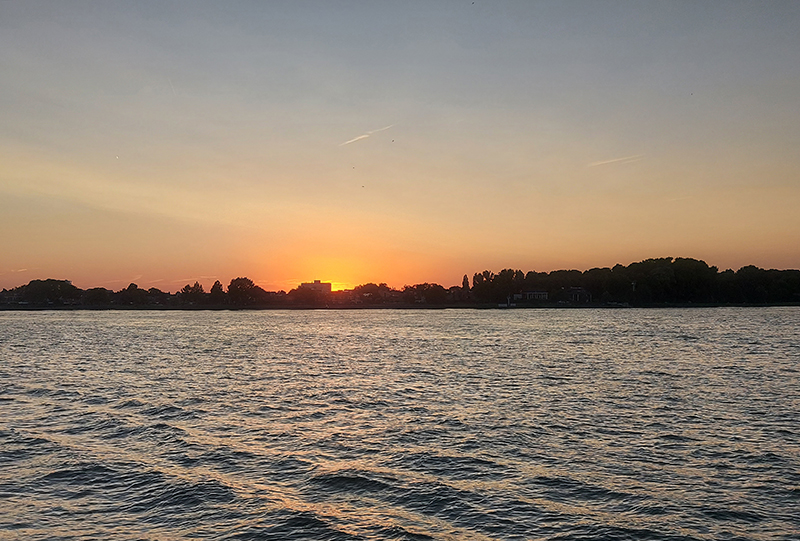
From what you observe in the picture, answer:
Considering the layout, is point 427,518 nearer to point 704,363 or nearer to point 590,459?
point 590,459

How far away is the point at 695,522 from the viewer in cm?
1683

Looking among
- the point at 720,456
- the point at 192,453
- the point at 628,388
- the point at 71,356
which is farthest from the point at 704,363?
the point at 71,356

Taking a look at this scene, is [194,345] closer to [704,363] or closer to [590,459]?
[704,363]

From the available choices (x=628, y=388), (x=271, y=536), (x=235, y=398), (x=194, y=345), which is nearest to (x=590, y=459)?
(x=271, y=536)

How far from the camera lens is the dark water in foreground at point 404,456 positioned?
16.9m

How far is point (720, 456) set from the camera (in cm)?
2381

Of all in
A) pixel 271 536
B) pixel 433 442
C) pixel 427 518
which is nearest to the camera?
pixel 271 536

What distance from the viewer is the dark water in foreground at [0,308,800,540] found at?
16.9 metres

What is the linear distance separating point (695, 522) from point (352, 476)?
11.1 metres

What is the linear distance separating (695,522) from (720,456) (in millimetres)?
8296

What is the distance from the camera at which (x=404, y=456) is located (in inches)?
955

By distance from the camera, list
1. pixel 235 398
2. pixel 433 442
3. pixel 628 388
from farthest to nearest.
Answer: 1. pixel 628 388
2. pixel 235 398
3. pixel 433 442

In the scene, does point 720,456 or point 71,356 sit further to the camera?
point 71,356

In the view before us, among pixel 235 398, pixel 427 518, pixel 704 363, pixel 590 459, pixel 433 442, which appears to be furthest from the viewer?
pixel 704 363
